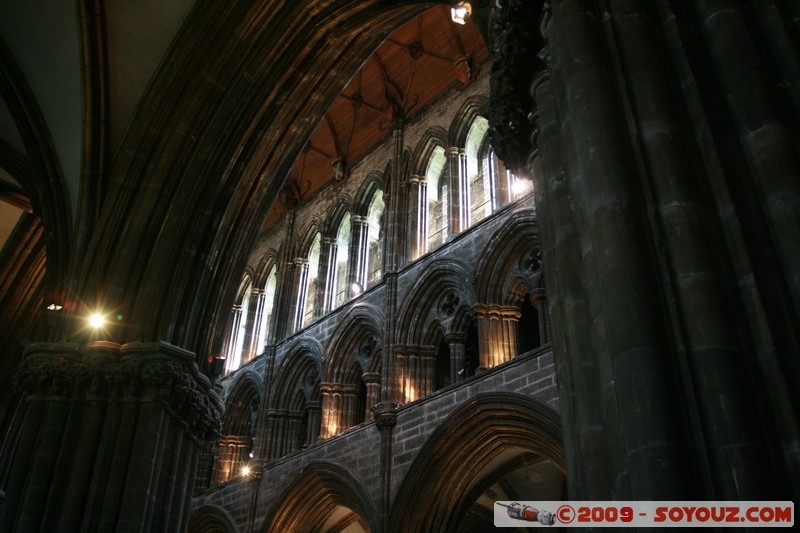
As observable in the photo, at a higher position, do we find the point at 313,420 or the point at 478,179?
the point at 478,179

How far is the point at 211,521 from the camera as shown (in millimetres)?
16531

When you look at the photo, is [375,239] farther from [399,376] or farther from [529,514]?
[529,514]

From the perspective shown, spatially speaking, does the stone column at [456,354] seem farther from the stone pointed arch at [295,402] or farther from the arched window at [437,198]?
the stone pointed arch at [295,402]

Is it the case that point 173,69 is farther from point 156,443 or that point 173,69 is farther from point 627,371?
point 627,371

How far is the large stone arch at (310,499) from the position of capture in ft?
46.4

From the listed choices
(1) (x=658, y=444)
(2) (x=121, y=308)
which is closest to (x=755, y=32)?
(1) (x=658, y=444)

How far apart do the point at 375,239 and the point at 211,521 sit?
7.20 meters

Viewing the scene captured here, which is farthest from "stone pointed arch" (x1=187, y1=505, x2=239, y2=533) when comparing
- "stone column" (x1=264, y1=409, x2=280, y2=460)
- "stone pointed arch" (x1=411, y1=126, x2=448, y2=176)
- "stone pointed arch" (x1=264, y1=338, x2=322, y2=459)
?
"stone pointed arch" (x1=411, y1=126, x2=448, y2=176)

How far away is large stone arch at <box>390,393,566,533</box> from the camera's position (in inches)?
475

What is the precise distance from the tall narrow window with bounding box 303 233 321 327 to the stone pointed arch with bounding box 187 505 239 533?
444cm

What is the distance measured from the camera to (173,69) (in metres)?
10.2

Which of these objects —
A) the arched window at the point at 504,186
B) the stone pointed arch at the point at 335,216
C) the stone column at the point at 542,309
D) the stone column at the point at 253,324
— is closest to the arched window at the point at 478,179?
the arched window at the point at 504,186

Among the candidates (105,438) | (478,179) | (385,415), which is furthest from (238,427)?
(105,438)

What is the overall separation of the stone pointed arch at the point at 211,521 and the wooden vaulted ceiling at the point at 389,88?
783cm
